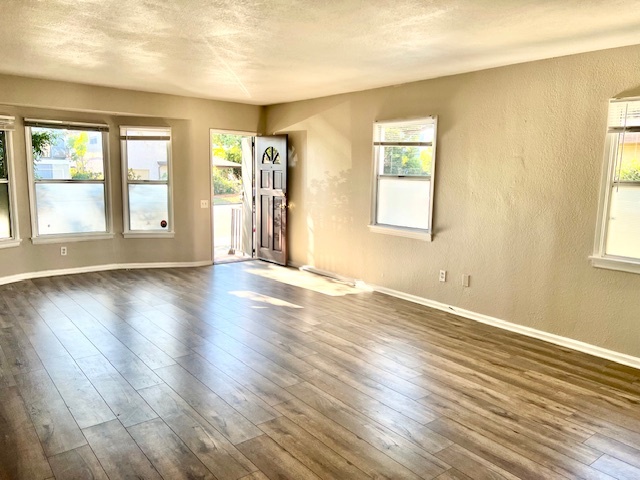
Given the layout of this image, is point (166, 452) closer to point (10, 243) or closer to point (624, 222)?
point (624, 222)

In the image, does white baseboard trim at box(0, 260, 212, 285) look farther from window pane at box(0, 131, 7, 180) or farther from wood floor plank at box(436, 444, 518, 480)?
wood floor plank at box(436, 444, 518, 480)

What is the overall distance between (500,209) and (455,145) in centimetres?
86

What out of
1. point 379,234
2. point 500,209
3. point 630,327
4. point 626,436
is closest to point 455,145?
point 500,209

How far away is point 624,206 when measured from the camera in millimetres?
3688

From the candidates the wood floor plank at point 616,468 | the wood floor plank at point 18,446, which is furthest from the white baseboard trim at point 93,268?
the wood floor plank at point 616,468

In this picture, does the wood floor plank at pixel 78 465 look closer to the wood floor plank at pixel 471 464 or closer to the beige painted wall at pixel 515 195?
the wood floor plank at pixel 471 464

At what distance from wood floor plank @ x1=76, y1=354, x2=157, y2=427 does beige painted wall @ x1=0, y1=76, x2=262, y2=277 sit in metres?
3.30

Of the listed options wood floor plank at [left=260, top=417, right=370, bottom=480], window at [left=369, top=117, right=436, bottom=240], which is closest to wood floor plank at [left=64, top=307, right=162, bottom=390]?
wood floor plank at [left=260, top=417, right=370, bottom=480]

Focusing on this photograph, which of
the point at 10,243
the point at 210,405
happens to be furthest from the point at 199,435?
the point at 10,243

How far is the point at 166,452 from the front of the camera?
2.40m

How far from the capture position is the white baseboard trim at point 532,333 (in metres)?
3.73

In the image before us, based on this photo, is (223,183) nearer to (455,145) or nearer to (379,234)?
(379,234)

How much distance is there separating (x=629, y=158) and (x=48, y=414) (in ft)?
14.8

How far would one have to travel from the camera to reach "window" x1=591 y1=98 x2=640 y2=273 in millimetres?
3602
